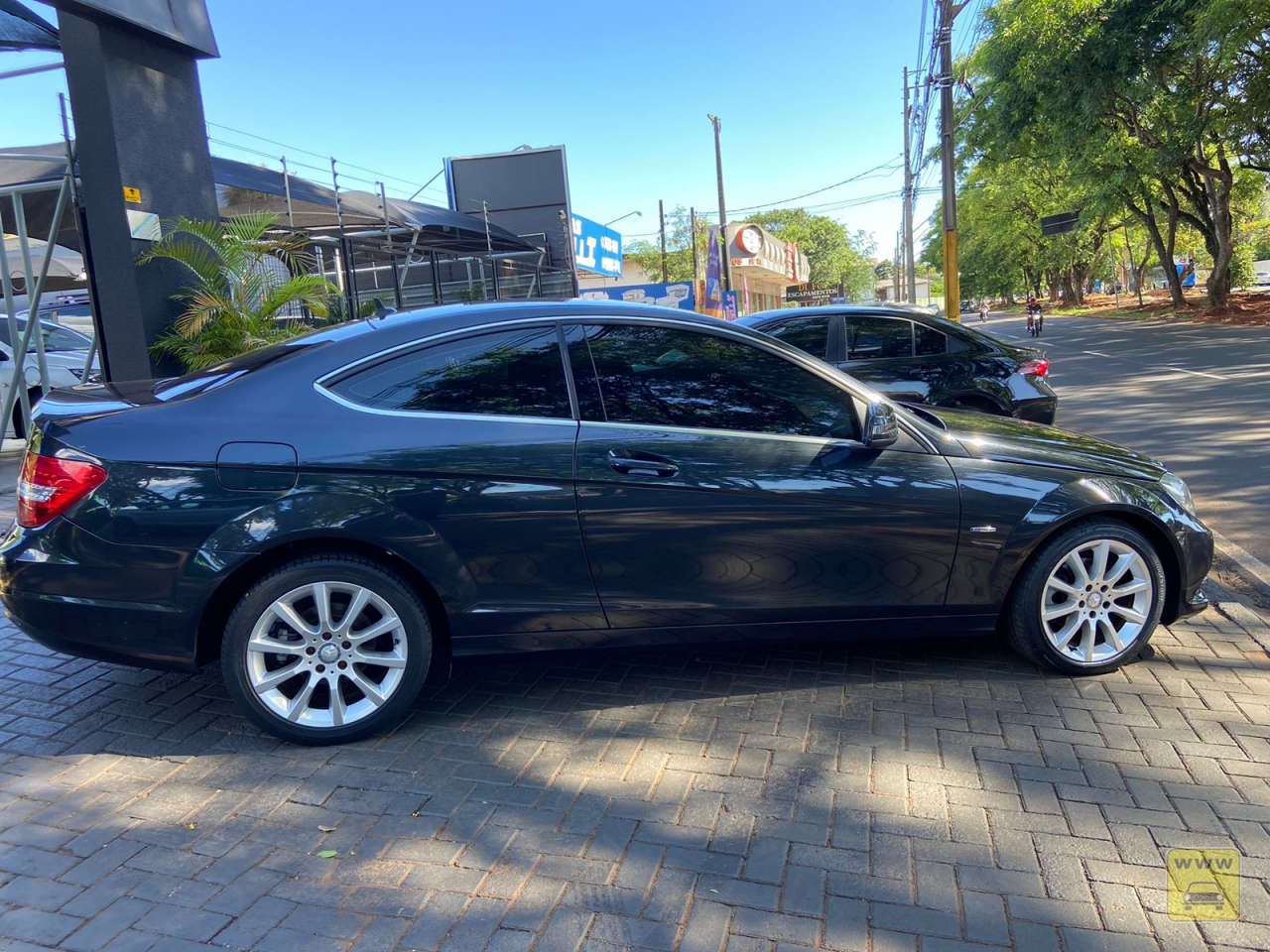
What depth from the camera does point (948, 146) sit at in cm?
1692

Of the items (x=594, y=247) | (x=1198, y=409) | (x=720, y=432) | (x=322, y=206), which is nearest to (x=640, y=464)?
(x=720, y=432)

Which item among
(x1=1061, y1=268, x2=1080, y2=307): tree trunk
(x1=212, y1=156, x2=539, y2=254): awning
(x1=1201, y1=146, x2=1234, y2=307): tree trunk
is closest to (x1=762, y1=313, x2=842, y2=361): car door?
(x1=212, y1=156, x2=539, y2=254): awning

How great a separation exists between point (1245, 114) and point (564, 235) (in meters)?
16.2

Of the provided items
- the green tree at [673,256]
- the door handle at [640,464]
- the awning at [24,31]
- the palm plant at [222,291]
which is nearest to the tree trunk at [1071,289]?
the green tree at [673,256]

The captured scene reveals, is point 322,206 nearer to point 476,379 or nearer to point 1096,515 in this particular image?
point 476,379

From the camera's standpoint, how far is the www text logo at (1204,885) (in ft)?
8.04

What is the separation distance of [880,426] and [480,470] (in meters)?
1.58

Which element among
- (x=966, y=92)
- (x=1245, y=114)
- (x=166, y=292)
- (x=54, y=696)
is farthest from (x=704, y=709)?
(x=966, y=92)

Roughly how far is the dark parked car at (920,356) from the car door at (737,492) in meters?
4.28

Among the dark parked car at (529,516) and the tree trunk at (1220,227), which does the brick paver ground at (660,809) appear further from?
the tree trunk at (1220,227)

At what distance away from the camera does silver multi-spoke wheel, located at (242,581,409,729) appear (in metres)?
3.31

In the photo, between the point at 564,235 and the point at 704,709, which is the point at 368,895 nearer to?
the point at 704,709

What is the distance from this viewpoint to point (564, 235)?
2370cm

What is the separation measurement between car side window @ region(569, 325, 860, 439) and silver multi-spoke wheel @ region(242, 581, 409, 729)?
116 centimetres
